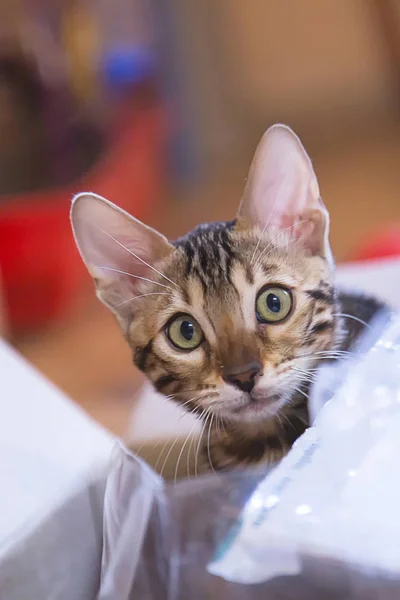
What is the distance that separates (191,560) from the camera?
470mm

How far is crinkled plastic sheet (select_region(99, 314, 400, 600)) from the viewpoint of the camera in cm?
40

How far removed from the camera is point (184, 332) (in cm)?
52

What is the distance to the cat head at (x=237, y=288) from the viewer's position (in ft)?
1.64

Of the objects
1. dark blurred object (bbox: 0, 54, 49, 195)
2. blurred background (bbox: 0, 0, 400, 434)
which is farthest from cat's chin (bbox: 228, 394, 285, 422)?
dark blurred object (bbox: 0, 54, 49, 195)

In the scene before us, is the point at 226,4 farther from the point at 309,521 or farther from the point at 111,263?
the point at 309,521

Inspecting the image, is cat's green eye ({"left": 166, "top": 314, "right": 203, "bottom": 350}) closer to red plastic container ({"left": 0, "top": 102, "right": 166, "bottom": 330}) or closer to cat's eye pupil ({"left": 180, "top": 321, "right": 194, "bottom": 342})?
cat's eye pupil ({"left": 180, "top": 321, "right": 194, "bottom": 342})

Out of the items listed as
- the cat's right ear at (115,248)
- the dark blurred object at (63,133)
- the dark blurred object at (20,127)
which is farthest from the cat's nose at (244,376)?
the dark blurred object at (20,127)

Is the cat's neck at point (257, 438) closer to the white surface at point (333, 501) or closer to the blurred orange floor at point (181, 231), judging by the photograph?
the white surface at point (333, 501)

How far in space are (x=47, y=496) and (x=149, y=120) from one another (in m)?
1.36

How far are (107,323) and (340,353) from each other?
27.1 inches

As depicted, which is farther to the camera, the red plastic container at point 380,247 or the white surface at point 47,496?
the red plastic container at point 380,247

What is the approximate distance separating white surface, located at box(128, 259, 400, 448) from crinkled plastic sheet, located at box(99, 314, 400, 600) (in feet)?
0.19

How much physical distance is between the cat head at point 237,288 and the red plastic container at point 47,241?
579 millimetres

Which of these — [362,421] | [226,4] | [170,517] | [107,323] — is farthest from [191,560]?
[226,4]
